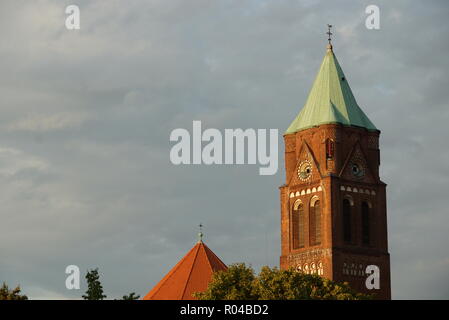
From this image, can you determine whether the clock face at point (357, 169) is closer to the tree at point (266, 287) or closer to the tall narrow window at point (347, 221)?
the tall narrow window at point (347, 221)

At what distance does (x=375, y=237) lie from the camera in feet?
440

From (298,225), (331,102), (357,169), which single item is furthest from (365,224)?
(331,102)

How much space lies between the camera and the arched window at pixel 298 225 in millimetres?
133875

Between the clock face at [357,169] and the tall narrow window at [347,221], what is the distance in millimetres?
2429

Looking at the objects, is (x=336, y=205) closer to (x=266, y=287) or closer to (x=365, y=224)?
(x=365, y=224)

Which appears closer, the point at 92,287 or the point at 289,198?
the point at 92,287

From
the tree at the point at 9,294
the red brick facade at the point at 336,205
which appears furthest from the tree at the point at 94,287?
the red brick facade at the point at 336,205

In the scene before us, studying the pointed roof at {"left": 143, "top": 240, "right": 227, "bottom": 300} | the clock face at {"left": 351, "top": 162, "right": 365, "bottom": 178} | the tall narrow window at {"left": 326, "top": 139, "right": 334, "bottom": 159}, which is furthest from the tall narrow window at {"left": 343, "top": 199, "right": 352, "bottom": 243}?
the pointed roof at {"left": 143, "top": 240, "right": 227, "bottom": 300}

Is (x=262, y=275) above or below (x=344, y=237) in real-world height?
below
